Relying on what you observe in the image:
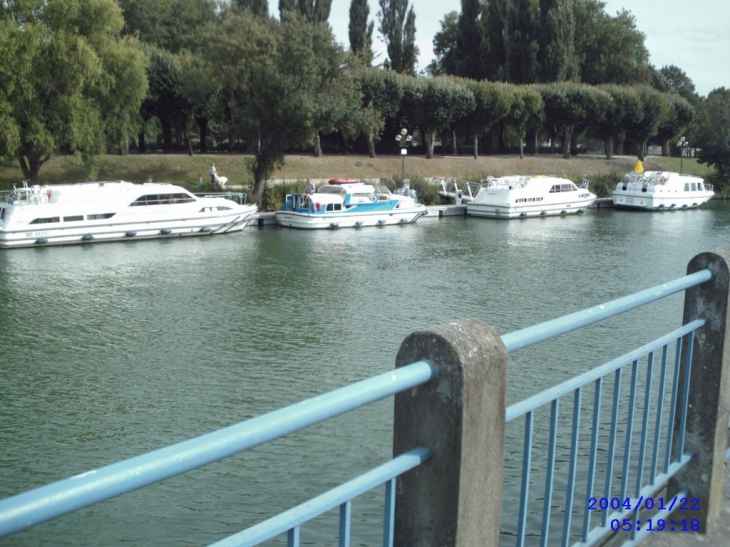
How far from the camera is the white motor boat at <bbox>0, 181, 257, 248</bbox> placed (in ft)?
83.4

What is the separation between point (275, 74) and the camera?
104ft

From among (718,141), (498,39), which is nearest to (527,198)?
(718,141)

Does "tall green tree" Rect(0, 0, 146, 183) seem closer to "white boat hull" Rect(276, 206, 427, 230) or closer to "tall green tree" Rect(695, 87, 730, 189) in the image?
"white boat hull" Rect(276, 206, 427, 230)

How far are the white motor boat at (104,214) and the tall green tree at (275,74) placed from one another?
5.34m

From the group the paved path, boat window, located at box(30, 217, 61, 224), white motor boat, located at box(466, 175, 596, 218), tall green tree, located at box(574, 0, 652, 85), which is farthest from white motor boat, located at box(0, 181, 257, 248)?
tall green tree, located at box(574, 0, 652, 85)

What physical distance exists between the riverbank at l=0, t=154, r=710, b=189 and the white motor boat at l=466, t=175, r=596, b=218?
5456mm

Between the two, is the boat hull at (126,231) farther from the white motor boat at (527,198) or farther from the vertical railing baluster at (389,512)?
the vertical railing baluster at (389,512)

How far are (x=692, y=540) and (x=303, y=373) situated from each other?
338 inches

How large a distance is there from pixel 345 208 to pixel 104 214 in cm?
1001

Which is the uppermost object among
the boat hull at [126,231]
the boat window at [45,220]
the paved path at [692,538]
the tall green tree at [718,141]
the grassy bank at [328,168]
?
the tall green tree at [718,141]

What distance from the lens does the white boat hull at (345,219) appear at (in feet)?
101

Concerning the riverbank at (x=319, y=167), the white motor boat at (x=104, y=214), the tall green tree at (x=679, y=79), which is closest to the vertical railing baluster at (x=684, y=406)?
the white motor boat at (x=104, y=214)
